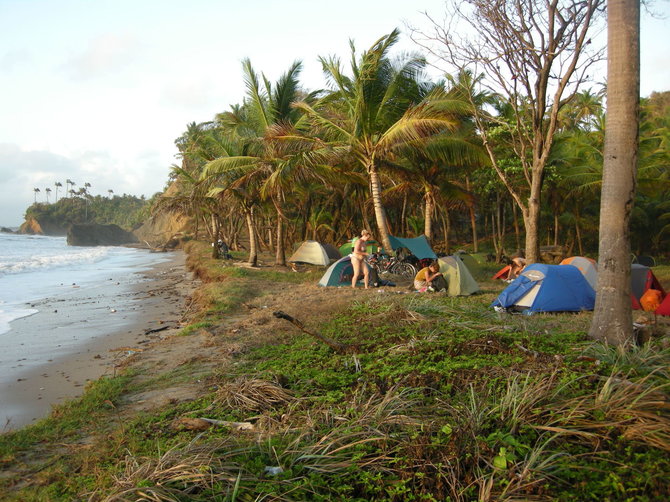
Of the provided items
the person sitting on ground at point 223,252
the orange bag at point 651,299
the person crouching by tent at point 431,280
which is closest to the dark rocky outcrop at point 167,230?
the person sitting on ground at point 223,252

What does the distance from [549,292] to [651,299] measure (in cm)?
257

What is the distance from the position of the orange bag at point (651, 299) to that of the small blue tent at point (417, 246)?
20.5 ft

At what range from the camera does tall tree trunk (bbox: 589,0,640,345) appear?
505 centimetres

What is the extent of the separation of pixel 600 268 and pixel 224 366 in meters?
4.53

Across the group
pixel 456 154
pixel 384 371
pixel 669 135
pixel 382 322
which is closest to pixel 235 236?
pixel 456 154

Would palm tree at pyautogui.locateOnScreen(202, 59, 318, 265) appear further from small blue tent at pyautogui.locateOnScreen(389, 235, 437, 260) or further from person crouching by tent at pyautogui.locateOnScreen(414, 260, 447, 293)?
person crouching by tent at pyautogui.locateOnScreen(414, 260, 447, 293)

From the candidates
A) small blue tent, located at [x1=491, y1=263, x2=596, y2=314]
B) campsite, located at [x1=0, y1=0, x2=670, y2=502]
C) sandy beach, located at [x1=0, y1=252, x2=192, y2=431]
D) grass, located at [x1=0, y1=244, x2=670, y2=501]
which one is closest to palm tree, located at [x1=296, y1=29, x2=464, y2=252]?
campsite, located at [x1=0, y1=0, x2=670, y2=502]

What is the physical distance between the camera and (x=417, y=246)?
1555cm

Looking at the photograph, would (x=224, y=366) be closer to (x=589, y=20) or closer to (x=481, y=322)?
(x=481, y=322)

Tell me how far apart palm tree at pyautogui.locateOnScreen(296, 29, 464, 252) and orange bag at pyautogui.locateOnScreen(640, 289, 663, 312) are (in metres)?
6.39

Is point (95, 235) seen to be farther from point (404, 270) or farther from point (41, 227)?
point (404, 270)

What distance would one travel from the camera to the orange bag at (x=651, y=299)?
973 cm

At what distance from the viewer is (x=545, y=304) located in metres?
8.95

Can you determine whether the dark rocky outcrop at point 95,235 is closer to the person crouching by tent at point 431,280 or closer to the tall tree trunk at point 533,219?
the person crouching by tent at point 431,280
